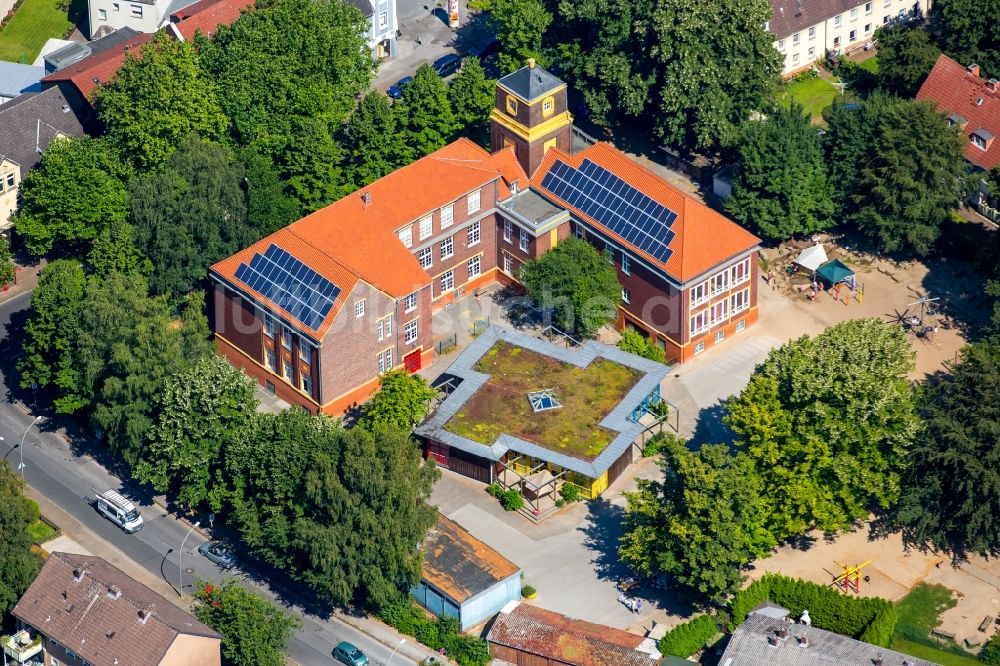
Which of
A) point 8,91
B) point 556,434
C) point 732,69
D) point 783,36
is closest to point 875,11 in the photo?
point 783,36

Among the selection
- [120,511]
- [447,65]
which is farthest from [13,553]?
[447,65]

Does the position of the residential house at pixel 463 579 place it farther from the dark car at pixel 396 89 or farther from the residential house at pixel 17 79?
the residential house at pixel 17 79

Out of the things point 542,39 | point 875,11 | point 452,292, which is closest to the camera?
point 452,292

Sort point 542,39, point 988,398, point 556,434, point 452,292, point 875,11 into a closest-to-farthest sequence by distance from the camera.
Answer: point 988,398, point 556,434, point 452,292, point 542,39, point 875,11

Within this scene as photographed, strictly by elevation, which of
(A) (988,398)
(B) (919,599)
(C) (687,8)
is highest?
(C) (687,8)

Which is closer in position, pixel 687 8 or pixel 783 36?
pixel 687 8

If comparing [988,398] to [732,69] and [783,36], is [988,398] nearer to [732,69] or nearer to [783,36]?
[732,69]
